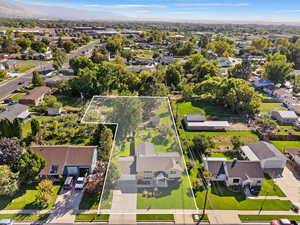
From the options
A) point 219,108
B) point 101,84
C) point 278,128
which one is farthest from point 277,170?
point 101,84

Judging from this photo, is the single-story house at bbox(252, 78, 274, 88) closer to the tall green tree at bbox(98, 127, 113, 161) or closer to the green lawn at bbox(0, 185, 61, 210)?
the tall green tree at bbox(98, 127, 113, 161)

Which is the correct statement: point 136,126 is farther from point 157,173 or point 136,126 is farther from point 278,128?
point 278,128

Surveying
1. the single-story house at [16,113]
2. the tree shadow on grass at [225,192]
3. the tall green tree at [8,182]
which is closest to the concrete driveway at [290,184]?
the tree shadow on grass at [225,192]

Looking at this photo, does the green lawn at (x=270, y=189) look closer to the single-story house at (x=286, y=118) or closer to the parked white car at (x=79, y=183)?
the single-story house at (x=286, y=118)

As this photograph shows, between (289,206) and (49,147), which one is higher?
(49,147)

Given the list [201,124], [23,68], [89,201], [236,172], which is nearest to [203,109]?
[201,124]

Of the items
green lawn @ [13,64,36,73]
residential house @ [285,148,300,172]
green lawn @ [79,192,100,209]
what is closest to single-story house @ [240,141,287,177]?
residential house @ [285,148,300,172]
